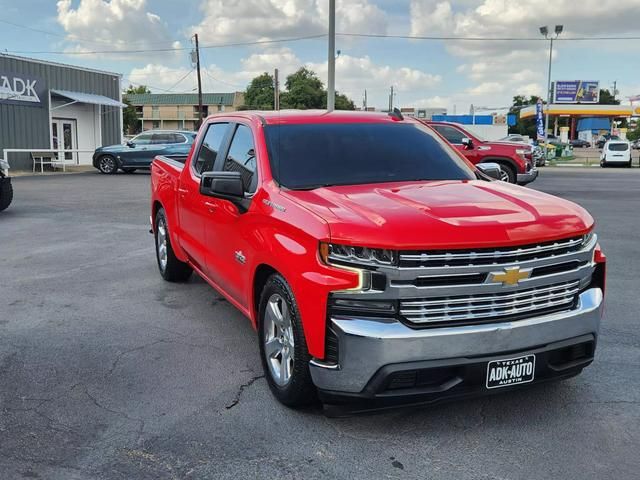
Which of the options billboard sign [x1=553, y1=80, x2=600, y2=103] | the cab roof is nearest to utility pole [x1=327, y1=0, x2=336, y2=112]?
the cab roof

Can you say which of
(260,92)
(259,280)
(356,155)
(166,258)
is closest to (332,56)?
(166,258)

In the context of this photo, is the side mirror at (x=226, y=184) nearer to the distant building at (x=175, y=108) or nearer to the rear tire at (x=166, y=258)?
the rear tire at (x=166, y=258)

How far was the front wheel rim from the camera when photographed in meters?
3.84

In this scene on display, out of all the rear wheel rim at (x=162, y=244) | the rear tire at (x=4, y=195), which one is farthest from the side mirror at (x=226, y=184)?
the rear tire at (x=4, y=195)

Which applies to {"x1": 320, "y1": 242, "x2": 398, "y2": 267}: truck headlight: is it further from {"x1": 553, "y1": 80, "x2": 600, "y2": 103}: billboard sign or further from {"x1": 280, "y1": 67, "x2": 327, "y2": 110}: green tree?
{"x1": 553, "y1": 80, "x2": 600, "y2": 103}: billboard sign

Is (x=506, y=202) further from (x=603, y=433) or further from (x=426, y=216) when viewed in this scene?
Result: (x=603, y=433)

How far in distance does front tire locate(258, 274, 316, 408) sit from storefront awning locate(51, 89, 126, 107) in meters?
27.2

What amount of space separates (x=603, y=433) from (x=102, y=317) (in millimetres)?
4152

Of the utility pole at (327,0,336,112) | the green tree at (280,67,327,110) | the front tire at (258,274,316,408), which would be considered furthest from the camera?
the green tree at (280,67,327,110)

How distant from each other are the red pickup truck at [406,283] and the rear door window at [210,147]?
3.63 ft

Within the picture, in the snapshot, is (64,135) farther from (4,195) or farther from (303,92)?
(303,92)

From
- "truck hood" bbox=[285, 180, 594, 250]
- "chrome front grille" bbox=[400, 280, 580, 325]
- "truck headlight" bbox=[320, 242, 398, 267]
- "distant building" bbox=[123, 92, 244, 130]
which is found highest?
"distant building" bbox=[123, 92, 244, 130]

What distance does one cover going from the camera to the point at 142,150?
25.5 metres

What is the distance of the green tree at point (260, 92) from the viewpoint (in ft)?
285
